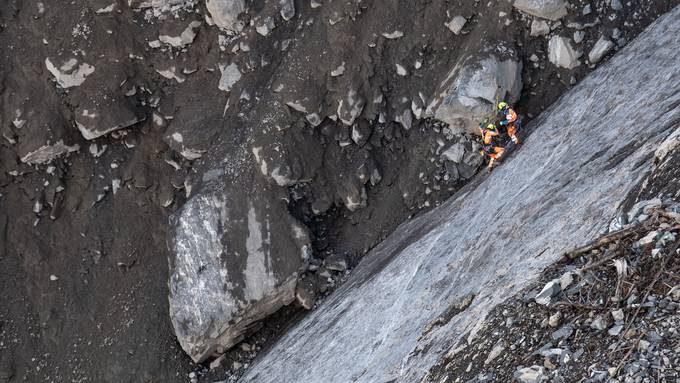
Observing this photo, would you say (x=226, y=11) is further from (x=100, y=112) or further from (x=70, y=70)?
(x=70, y=70)

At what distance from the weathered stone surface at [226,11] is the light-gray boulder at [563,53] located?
6994mm

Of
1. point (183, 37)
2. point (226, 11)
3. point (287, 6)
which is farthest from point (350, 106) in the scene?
point (183, 37)

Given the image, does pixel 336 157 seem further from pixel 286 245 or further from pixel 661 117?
pixel 661 117

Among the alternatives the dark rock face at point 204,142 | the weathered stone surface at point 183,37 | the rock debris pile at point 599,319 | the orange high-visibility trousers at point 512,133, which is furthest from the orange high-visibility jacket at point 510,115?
the weathered stone surface at point 183,37

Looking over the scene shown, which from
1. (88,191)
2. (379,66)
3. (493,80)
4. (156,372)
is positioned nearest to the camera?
(493,80)

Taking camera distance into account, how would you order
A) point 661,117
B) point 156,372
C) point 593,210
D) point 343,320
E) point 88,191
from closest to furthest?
point 593,210 → point 661,117 → point 343,320 → point 156,372 → point 88,191

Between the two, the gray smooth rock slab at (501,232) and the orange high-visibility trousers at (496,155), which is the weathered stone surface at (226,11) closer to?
the gray smooth rock slab at (501,232)

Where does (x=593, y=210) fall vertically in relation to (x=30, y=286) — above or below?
below

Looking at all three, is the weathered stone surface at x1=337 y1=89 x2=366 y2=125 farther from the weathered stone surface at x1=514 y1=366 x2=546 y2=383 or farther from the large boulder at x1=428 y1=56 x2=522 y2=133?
the weathered stone surface at x1=514 y1=366 x2=546 y2=383

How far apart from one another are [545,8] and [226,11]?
712 cm

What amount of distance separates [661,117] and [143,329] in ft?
41.1

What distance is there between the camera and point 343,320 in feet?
41.7

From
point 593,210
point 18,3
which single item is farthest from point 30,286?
point 593,210

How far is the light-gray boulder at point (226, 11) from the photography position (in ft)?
54.1
